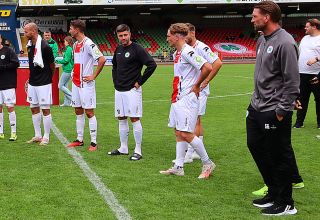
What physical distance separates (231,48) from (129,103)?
39077mm

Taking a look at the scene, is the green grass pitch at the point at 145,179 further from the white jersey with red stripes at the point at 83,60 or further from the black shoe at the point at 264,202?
the white jersey with red stripes at the point at 83,60

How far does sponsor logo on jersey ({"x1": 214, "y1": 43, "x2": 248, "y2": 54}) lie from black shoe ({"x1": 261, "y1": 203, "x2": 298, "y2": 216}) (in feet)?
132

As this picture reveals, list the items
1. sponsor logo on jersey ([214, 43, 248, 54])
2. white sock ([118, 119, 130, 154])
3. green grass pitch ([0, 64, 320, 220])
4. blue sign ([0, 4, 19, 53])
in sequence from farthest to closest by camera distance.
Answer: sponsor logo on jersey ([214, 43, 248, 54]) < blue sign ([0, 4, 19, 53]) < white sock ([118, 119, 130, 154]) < green grass pitch ([0, 64, 320, 220])

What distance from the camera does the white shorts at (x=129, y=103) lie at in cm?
→ 739

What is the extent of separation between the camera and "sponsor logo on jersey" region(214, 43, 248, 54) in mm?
44897

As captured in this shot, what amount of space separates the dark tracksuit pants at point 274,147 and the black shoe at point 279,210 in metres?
0.05

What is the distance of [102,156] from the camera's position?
7.68 metres

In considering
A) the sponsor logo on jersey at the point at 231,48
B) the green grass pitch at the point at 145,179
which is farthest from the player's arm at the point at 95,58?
the sponsor logo on jersey at the point at 231,48

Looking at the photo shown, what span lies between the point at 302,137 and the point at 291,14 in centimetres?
4501

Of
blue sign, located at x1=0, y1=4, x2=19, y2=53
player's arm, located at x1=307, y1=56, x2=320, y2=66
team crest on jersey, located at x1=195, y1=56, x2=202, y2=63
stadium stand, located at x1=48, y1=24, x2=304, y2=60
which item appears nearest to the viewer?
team crest on jersey, located at x1=195, y1=56, x2=202, y2=63

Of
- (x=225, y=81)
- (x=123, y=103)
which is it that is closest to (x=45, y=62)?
(x=123, y=103)

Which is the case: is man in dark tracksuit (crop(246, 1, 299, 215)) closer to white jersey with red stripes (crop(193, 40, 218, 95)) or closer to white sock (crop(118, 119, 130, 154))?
white jersey with red stripes (crop(193, 40, 218, 95))

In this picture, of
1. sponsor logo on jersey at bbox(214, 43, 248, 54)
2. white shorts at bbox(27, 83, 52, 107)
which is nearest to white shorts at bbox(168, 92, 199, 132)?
white shorts at bbox(27, 83, 52, 107)

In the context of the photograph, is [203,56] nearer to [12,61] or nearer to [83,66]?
[83,66]
